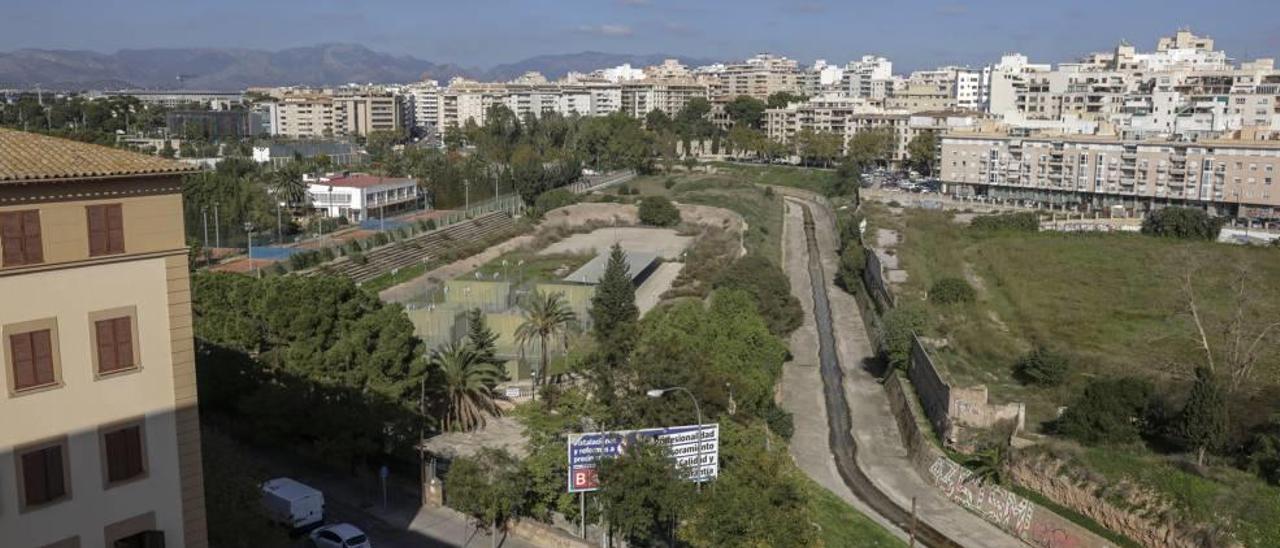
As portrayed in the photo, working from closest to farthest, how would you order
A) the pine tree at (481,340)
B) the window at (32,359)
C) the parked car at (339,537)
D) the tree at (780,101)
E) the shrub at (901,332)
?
1. the window at (32,359)
2. the parked car at (339,537)
3. the pine tree at (481,340)
4. the shrub at (901,332)
5. the tree at (780,101)

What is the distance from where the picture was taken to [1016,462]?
3378 cm

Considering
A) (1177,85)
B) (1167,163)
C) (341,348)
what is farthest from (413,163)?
(1177,85)

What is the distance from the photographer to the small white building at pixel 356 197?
85.1 m

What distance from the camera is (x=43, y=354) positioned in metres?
A: 14.6

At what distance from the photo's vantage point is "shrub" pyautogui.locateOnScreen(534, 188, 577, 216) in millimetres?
91062

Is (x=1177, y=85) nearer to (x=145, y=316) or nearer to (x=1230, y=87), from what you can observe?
(x=1230, y=87)

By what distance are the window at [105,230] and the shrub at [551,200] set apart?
7442 centimetres

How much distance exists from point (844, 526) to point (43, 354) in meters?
21.6

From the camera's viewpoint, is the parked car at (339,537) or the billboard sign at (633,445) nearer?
the parked car at (339,537)

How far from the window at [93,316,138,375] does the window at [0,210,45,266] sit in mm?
1227

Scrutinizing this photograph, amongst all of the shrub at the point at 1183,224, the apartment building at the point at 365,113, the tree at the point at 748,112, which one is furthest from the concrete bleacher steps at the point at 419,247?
the apartment building at the point at 365,113

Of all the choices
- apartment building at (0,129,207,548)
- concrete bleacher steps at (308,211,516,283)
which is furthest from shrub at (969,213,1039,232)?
apartment building at (0,129,207,548)

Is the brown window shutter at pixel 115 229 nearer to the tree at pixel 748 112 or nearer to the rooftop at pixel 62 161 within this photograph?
the rooftop at pixel 62 161

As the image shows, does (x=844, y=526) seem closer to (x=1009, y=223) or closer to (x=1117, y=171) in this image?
(x=1009, y=223)
